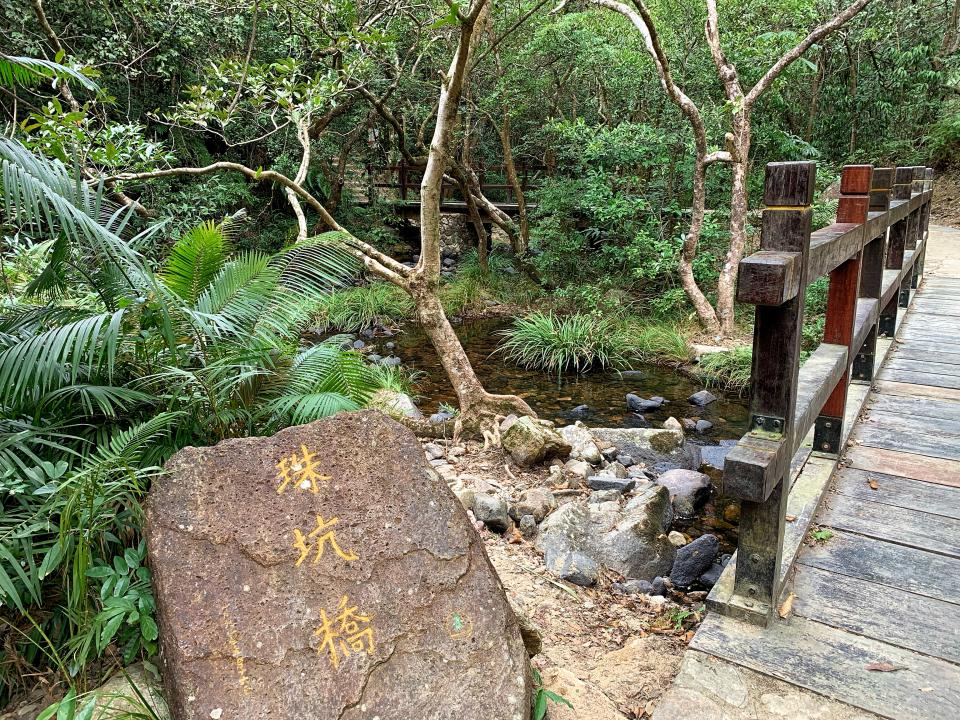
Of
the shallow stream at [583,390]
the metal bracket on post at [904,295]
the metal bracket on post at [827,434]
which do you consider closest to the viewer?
the metal bracket on post at [827,434]

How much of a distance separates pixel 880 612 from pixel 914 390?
2.34 metres

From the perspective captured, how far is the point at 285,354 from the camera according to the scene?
2973 millimetres

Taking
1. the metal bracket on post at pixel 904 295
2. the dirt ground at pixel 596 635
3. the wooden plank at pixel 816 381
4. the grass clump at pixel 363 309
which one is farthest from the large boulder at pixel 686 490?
the grass clump at pixel 363 309

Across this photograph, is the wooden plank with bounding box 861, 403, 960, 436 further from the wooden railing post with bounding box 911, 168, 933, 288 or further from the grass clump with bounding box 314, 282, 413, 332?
the grass clump with bounding box 314, 282, 413, 332

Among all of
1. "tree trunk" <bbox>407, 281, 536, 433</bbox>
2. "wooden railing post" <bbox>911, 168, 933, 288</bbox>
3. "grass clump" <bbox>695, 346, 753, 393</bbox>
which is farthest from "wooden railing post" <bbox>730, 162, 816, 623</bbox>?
"grass clump" <bbox>695, 346, 753, 393</bbox>

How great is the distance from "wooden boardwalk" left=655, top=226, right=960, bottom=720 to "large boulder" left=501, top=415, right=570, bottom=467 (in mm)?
2041

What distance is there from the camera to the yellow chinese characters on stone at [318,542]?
1.89 meters

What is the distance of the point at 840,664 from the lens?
1.94 m

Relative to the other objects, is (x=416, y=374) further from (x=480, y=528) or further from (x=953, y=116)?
(x=953, y=116)

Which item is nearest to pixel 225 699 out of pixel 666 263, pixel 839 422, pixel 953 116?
pixel 839 422

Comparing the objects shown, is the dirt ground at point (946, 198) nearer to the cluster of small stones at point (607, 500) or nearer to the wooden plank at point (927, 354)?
the wooden plank at point (927, 354)

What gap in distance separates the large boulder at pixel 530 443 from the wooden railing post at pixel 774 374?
112 inches

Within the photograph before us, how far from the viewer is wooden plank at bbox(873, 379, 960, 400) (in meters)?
3.94

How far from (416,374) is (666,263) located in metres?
3.75
